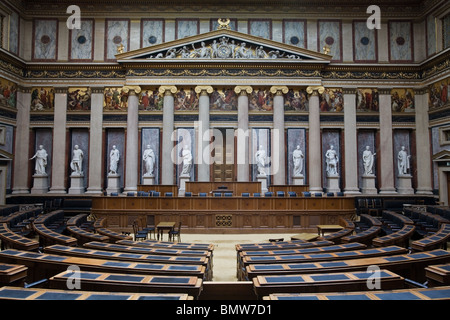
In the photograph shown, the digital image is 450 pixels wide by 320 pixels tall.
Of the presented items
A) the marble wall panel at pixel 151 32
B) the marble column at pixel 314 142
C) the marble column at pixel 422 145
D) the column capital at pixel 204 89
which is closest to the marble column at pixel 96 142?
the marble wall panel at pixel 151 32

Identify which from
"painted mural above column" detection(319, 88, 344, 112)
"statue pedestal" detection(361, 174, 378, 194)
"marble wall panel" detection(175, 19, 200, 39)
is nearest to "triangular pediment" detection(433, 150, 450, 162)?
"statue pedestal" detection(361, 174, 378, 194)

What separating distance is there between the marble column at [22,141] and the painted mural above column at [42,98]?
0.93 feet

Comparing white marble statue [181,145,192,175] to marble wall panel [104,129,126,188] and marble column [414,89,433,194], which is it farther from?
marble column [414,89,433,194]

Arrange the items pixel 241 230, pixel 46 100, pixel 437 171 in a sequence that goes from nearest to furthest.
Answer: pixel 241 230, pixel 437 171, pixel 46 100

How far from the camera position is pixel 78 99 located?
21000 millimetres

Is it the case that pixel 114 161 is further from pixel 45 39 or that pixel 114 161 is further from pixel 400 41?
pixel 400 41

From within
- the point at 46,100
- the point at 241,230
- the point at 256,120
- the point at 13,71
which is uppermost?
the point at 13,71

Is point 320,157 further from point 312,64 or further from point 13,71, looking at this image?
point 13,71

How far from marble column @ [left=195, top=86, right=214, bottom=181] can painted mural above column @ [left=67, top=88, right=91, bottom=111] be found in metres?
7.46

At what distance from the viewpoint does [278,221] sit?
14266 mm

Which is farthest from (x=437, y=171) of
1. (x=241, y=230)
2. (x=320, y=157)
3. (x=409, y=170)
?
(x=241, y=230)

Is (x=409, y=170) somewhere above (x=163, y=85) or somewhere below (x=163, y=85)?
below

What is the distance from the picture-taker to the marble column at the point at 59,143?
66.3 ft
